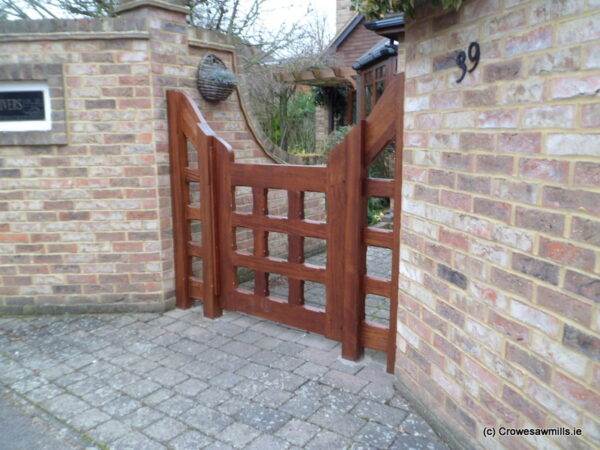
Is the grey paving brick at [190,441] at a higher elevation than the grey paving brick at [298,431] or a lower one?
lower

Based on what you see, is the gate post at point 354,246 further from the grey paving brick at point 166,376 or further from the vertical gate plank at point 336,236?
the grey paving brick at point 166,376

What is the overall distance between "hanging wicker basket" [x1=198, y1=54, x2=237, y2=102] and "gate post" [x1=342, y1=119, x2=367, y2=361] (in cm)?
173

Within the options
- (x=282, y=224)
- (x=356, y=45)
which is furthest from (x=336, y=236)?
(x=356, y=45)

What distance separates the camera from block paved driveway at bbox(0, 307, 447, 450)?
8.25 feet

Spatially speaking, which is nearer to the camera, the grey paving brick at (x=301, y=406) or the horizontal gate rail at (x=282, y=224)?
the grey paving brick at (x=301, y=406)

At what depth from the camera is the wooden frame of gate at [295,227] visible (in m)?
3.01

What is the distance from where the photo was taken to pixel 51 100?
3873mm

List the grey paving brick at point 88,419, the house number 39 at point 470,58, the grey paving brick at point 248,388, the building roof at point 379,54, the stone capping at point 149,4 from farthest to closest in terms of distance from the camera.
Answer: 1. the building roof at point 379,54
2. the stone capping at point 149,4
3. the grey paving brick at point 248,388
4. the grey paving brick at point 88,419
5. the house number 39 at point 470,58

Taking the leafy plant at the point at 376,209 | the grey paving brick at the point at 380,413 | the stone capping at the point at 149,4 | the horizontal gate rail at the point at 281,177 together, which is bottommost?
the grey paving brick at the point at 380,413

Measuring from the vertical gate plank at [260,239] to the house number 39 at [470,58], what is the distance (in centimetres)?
182

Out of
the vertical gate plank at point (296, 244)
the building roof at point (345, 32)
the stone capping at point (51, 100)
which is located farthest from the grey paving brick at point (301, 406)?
the building roof at point (345, 32)

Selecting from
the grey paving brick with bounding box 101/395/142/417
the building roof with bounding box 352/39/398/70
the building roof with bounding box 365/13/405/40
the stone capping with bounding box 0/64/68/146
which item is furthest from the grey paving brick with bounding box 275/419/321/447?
the building roof with bounding box 352/39/398/70

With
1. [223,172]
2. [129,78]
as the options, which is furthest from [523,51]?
[129,78]

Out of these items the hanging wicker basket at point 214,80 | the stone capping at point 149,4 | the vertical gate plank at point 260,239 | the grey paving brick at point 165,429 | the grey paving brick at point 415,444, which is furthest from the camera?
the hanging wicker basket at point 214,80
